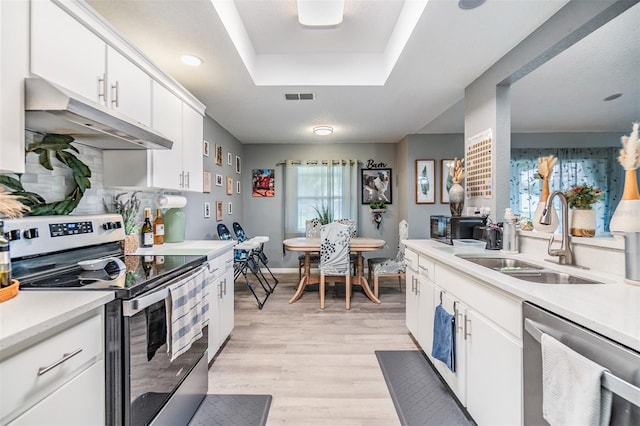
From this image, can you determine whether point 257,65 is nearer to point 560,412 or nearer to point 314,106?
point 314,106

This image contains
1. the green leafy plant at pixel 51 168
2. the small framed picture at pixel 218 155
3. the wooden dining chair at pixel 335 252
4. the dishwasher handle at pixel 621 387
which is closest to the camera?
the dishwasher handle at pixel 621 387

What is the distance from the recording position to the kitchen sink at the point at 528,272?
4.73ft

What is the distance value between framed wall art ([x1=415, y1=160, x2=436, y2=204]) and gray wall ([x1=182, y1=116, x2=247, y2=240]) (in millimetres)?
3067

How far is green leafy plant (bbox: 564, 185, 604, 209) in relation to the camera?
1.52 m

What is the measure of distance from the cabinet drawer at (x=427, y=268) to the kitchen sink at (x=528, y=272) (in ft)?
0.80

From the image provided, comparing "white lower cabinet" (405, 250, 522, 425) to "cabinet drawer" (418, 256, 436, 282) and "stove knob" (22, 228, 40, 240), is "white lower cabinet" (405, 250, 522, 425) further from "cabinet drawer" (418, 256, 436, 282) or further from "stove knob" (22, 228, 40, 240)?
"stove knob" (22, 228, 40, 240)

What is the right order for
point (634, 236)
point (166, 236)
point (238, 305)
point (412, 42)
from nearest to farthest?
point (634, 236) < point (412, 42) < point (166, 236) < point (238, 305)

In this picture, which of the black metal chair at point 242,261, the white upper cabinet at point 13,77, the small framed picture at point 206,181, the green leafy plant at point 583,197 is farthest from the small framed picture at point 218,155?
the green leafy plant at point 583,197

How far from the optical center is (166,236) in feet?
8.34

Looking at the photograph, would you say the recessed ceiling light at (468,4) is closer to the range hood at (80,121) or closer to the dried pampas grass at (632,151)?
the dried pampas grass at (632,151)

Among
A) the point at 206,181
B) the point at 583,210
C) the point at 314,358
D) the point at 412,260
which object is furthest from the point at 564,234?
the point at 206,181

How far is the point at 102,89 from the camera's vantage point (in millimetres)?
1506

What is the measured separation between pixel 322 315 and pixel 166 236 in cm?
179

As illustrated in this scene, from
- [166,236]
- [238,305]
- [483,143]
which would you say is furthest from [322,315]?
[483,143]
